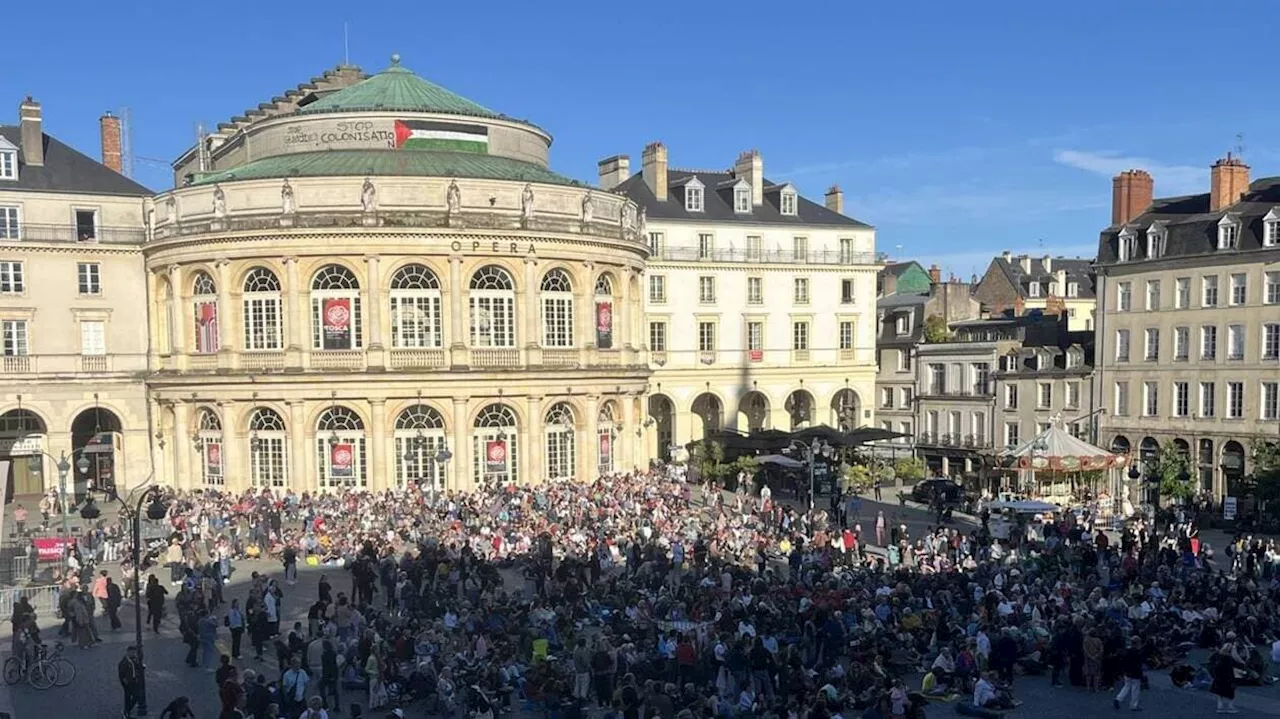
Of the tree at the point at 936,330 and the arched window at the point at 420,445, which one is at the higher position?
the tree at the point at 936,330

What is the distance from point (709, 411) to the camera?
210 feet

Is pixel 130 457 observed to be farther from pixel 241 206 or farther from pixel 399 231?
pixel 399 231

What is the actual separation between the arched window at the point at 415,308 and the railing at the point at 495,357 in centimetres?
154

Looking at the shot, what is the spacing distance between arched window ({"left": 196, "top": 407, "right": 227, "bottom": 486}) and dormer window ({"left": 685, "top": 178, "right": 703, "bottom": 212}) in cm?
2761

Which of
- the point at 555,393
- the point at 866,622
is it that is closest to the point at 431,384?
the point at 555,393

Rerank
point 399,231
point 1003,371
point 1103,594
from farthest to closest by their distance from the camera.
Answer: point 1003,371 < point 399,231 < point 1103,594

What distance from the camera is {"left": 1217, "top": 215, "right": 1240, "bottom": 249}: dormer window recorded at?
49.0 meters

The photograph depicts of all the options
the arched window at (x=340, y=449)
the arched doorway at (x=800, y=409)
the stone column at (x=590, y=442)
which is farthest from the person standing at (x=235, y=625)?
the arched doorway at (x=800, y=409)

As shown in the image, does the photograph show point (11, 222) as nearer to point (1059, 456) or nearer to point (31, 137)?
point (31, 137)

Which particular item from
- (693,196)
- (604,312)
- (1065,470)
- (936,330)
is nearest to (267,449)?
(604,312)

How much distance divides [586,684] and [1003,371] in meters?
44.0

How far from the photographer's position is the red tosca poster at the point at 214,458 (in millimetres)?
45594

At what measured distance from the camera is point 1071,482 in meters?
45.1

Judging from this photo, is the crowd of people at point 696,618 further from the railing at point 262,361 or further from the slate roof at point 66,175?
the slate roof at point 66,175
